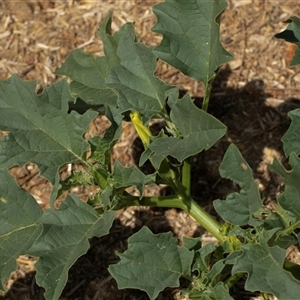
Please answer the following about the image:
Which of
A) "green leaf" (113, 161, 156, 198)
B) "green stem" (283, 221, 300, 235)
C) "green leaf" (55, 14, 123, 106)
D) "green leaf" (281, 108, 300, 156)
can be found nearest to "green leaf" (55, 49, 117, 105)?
"green leaf" (55, 14, 123, 106)

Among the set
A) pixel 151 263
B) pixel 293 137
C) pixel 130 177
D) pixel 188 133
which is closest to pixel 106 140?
pixel 130 177

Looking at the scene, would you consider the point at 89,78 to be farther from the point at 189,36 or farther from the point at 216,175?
the point at 216,175

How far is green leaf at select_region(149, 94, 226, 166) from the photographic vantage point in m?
1.78

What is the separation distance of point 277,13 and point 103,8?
2.73 ft

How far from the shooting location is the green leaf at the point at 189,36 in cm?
212

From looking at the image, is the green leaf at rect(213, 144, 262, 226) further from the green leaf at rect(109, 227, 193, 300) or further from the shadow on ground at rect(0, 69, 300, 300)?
the shadow on ground at rect(0, 69, 300, 300)

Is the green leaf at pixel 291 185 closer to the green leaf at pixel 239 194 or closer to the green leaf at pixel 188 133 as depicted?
the green leaf at pixel 239 194

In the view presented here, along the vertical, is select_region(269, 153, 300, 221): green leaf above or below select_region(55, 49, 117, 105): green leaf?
above

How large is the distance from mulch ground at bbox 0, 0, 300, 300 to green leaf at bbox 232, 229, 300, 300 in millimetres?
688

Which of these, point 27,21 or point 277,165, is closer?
point 277,165

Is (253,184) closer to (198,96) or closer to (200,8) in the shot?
(200,8)

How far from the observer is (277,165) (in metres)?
1.62

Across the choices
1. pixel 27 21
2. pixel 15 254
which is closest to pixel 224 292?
pixel 15 254

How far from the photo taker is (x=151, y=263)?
1892 mm
